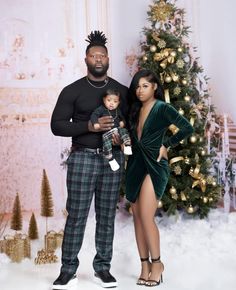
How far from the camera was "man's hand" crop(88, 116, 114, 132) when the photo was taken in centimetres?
321

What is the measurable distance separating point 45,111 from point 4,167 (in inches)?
30.9

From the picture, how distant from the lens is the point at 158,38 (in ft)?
15.8

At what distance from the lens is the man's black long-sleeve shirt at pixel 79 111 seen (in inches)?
130

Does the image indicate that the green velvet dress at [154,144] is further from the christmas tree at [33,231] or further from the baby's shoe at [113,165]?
the christmas tree at [33,231]

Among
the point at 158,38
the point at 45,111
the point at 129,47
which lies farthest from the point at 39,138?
the point at 158,38

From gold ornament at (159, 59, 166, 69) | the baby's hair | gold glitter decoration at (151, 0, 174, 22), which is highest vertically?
gold glitter decoration at (151, 0, 174, 22)

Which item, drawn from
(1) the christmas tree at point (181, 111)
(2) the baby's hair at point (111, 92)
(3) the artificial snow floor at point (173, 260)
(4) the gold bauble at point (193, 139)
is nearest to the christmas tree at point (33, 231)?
(3) the artificial snow floor at point (173, 260)

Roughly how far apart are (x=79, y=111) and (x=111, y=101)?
0.26m

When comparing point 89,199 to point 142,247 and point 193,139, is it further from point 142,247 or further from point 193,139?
point 193,139

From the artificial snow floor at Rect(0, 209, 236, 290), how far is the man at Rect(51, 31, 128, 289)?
321 millimetres

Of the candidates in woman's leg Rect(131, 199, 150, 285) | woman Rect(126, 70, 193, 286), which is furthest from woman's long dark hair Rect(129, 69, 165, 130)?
woman's leg Rect(131, 199, 150, 285)

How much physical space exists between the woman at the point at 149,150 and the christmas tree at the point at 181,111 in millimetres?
1291

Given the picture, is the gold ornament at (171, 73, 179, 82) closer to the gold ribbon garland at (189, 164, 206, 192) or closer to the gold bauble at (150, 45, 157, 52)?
the gold bauble at (150, 45, 157, 52)

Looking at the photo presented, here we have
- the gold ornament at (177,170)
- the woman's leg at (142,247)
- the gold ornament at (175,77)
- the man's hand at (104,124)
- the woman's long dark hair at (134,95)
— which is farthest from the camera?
the gold ornament at (177,170)
